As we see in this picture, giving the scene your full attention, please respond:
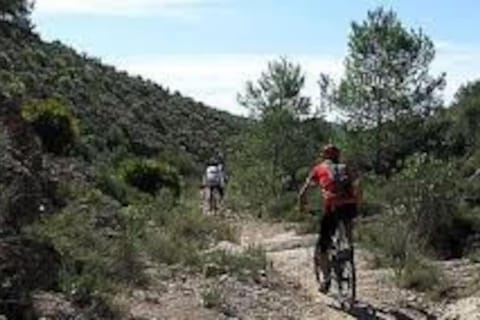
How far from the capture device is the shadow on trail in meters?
12.7

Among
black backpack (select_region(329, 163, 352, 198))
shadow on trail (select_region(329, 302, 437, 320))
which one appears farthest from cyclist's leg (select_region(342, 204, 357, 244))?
shadow on trail (select_region(329, 302, 437, 320))

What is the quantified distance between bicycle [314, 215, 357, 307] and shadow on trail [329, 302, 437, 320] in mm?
138

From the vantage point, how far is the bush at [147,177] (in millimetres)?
33844

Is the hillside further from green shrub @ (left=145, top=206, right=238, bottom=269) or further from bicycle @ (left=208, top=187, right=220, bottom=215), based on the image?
green shrub @ (left=145, top=206, right=238, bottom=269)

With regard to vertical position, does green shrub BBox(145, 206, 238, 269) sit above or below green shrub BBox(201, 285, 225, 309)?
above

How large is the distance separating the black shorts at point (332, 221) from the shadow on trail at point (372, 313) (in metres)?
0.86

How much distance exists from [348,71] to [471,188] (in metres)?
16.1

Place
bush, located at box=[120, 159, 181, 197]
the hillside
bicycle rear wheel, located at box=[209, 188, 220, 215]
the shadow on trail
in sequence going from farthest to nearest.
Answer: the hillside
bush, located at box=[120, 159, 181, 197]
bicycle rear wheel, located at box=[209, 188, 220, 215]
the shadow on trail

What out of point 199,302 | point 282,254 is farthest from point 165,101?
point 199,302

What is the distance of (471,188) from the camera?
24.3 metres

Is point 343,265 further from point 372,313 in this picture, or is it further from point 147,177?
point 147,177

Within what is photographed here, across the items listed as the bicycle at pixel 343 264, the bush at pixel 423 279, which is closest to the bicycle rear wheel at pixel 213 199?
the bush at pixel 423 279

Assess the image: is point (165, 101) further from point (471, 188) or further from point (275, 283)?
point (275, 283)

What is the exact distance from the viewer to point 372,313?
12828 millimetres
